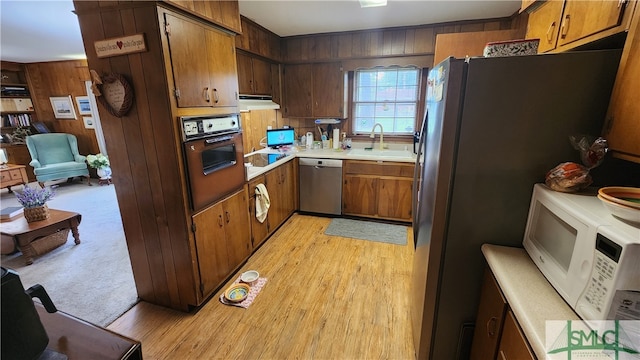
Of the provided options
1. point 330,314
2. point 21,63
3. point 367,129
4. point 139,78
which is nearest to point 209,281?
point 330,314

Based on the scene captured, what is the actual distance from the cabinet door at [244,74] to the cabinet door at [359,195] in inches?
63.2

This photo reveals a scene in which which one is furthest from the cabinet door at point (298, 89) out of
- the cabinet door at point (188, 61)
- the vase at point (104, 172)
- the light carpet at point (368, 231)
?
the vase at point (104, 172)

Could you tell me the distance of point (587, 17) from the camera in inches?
45.3

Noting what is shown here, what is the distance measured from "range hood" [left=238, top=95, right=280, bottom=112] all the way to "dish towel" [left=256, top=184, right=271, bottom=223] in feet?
2.86

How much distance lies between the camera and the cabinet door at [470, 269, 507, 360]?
1.10 meters

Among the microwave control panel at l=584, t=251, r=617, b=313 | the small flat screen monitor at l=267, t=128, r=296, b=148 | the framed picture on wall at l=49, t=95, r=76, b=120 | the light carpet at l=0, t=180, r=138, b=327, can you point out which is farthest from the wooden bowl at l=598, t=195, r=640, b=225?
the framed picture on wall at l=49, t=95, r=76, b=120

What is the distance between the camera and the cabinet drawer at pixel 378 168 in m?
3.23

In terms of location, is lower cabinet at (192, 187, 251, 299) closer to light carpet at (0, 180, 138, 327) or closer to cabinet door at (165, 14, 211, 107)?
light carpet at (0, 180, 138, 327)

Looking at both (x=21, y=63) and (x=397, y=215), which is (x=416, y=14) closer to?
(x=397, y=215)

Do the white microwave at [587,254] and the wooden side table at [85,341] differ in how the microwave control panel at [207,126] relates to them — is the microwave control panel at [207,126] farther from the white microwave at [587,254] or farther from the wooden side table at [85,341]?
the white microwave at [587,254]

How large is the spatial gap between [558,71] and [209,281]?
2.43 meters

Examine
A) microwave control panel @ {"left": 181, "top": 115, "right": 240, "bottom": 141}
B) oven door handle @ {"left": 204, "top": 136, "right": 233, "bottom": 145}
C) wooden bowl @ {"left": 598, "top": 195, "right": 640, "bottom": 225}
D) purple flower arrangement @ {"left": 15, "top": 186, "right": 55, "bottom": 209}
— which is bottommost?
purple flower arrangement @ {"left": 15, "top": 186, "right": 55, "bottom": 209}

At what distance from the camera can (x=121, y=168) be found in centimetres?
184

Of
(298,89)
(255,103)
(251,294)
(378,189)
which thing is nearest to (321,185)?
(378,189)
